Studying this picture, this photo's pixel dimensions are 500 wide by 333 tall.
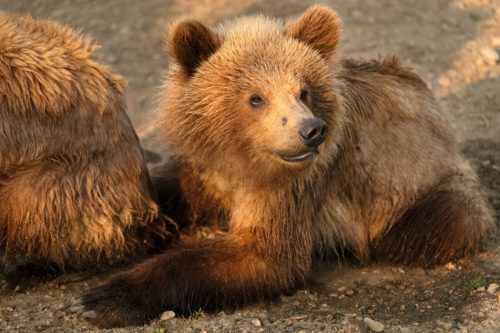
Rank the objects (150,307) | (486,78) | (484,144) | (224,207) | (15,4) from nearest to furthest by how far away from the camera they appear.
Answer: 1. (150,307)
2. (224,207)
3. (484,144)
4. (486,78)
5. (15,4)

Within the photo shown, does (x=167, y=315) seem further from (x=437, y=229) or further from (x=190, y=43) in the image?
(x=437, y=229)

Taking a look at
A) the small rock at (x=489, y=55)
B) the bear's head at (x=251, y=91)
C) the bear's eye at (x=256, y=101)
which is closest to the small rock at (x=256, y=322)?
the bear's head at (x=251, y=91)

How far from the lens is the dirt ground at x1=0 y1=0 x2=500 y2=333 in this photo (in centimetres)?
418

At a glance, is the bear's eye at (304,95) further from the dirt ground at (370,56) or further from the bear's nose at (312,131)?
the dirt ground at (370,56)

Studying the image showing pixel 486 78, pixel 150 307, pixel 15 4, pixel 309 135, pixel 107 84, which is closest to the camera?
pixel 309 135

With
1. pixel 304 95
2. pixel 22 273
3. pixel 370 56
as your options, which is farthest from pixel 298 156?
pixel 370 56

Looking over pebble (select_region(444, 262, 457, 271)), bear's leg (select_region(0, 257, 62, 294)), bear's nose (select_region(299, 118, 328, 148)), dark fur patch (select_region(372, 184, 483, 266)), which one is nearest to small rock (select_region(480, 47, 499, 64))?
dark fur patch (select_region(372, 184, 483, 266))

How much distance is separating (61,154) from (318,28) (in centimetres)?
198

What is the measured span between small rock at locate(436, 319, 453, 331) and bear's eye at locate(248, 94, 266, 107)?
1861 millimetres

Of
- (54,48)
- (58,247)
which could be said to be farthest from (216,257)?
(54,48)

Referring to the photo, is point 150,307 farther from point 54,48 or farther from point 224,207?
point 54,48

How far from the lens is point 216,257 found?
4.46m

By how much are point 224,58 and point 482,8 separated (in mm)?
7449

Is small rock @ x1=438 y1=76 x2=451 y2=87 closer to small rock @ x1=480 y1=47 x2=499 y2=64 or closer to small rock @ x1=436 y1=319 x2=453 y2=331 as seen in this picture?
small rock @ x1=480 y1=47 x2=499 y2=64
